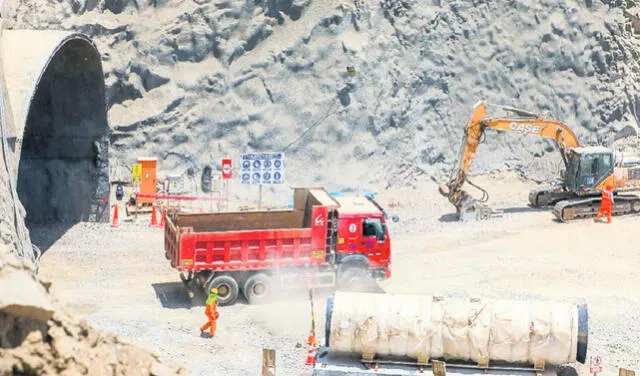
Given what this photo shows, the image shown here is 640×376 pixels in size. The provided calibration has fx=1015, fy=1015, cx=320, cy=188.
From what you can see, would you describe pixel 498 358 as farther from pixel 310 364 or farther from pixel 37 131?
pixel 37 131

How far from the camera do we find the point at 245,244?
24984 millimetres

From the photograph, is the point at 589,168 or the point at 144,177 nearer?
the point at 589,168

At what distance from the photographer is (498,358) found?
61.4 feet

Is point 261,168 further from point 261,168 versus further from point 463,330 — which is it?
point 463,330

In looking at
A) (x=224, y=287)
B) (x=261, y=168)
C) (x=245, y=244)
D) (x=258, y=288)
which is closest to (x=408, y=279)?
(x=258, y=288)

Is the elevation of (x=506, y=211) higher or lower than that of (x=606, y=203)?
lower

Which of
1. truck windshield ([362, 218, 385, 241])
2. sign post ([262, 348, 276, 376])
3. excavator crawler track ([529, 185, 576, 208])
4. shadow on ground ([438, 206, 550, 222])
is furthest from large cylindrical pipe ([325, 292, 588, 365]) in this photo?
excavator crawler track ([529, 185, 576, 208])

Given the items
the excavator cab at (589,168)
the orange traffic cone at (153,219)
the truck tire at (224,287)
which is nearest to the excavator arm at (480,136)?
the excavator cab at (589,168)

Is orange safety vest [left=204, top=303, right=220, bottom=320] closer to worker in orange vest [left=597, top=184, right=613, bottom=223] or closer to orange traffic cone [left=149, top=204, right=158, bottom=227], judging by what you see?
orange traffic cone [left=149, top=204, right=158, bottom=227]

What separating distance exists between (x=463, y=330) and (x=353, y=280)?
7425 millimetres

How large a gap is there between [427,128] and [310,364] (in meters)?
22.4

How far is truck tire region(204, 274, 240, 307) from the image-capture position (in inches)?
983

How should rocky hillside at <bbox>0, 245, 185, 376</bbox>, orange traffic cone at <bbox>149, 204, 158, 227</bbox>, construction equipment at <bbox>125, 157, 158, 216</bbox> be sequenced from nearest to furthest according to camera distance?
rocky hillside at <bbox>0, 245, 185, 376</bbox> → orange traffic cone at <bbox>149, 204, 158, 227</bbox> → construction equipment at <bbox>125, 157, 158, 216</bbox>

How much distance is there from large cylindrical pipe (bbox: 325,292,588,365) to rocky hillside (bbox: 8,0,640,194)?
2094 cm
